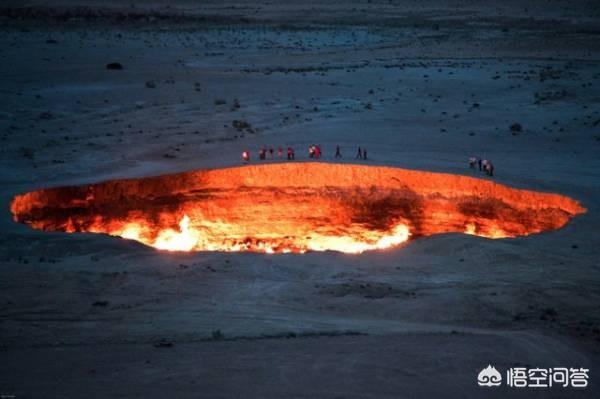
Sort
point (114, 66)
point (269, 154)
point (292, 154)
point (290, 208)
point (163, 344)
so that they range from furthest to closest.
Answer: point (114, 66), point (269, 154), point (292, 154), point (290, 208), point (163, 344)

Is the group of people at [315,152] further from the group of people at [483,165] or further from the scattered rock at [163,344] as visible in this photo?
the scattered rock at [163,344]

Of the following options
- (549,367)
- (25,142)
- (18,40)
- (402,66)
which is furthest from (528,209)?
(18,40)

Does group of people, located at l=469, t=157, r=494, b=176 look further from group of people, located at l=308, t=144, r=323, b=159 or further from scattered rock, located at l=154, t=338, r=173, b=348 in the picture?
scattered rock, located at l=154, t=338, r=173, b=348

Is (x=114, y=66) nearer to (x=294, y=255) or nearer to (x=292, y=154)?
(x=292, y=154)

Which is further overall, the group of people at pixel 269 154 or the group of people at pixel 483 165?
the group of people at pixel 269 154

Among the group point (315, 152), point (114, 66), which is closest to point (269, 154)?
point (315, 152)

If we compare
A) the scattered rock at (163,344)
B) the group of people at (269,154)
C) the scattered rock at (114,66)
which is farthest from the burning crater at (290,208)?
the scattered rock at (114,66)
